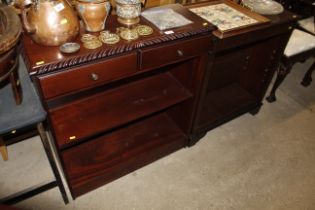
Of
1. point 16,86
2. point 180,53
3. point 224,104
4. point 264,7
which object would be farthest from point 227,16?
point 16,86

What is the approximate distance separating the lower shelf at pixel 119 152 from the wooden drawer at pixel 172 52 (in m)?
0.58

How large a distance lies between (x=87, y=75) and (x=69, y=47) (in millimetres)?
119

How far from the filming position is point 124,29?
112 cm

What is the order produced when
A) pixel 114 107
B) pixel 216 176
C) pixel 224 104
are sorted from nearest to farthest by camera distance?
pixel 114 107 < pixel 216 176 < pixel 224 104

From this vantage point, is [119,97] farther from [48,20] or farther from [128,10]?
[48,20]

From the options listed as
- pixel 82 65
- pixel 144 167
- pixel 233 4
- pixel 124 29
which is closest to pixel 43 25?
pixel 82 65

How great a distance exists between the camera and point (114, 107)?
136 centimetres

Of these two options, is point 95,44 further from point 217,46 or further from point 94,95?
point 217,46

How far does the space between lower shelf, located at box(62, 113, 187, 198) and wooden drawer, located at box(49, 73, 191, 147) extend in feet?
0.80

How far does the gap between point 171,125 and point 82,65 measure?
0.88 metres

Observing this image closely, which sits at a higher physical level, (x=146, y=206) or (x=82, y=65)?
(x=82, y=65)

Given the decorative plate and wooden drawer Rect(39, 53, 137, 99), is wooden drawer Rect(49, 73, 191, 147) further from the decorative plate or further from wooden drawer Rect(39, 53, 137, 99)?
the decorative plate

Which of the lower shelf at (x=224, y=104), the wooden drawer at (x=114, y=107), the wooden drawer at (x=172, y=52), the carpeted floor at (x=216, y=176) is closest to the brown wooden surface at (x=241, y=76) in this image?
the lower shelf at (x=224, y=104)

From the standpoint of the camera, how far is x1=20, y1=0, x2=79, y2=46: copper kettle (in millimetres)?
909
